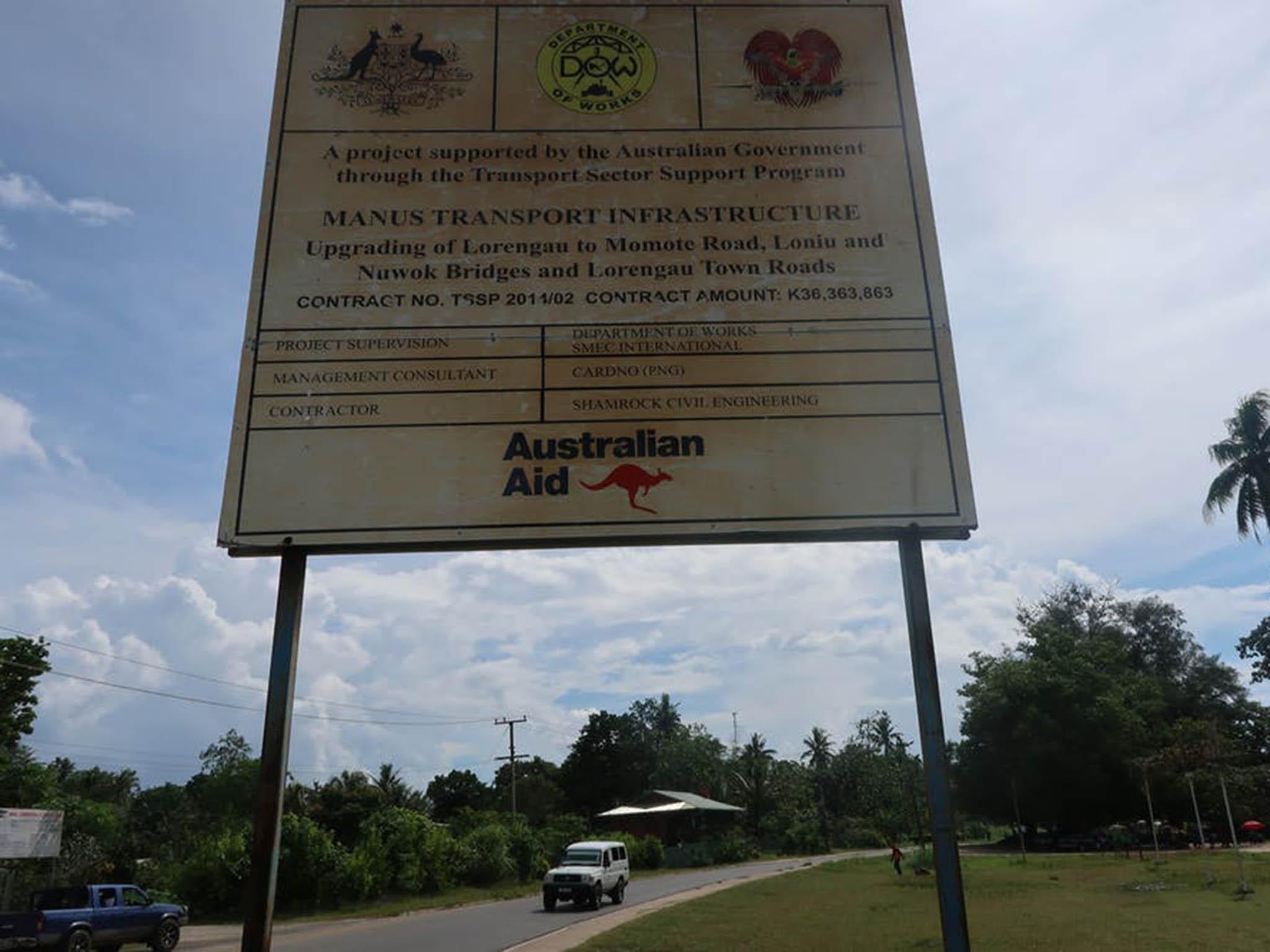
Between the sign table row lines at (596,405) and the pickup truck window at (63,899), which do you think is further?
the pickup truck window at (63,899)

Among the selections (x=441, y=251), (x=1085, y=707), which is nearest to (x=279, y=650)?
(x=441, y=251)

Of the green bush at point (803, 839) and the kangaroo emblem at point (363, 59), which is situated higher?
the kangaroo emblem at point (363, 59)

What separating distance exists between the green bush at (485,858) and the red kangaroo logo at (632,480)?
3038 cm

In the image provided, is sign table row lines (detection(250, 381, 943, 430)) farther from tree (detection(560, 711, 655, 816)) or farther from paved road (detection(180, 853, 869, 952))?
tree (detection(560, 711, 655, 816))

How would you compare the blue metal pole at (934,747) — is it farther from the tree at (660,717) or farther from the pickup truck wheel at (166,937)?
the tree at (660,717)

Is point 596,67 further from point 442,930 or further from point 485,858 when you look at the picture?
point 485,858

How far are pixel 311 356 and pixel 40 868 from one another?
96.7ft

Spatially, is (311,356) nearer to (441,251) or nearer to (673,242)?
(441,251)

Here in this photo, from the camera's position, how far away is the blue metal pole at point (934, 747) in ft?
12.7

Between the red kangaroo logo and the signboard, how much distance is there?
23.6m

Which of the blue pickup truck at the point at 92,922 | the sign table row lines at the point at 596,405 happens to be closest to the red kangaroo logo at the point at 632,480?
the sign table row lines at the point at 596,405

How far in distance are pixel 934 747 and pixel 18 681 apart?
3208cm

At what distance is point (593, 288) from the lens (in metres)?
4.73

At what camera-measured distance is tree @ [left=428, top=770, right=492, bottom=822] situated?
63.3 m
